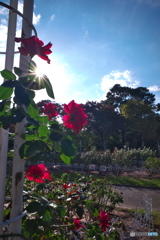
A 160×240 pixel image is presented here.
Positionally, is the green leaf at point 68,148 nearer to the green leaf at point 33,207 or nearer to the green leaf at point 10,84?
the green leaf at point 10,84

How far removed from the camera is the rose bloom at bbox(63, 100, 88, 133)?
891mm

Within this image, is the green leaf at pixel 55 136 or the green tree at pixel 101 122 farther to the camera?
the green tree at pixel 101 122

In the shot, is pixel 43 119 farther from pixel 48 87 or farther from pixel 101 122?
pixel 101 122

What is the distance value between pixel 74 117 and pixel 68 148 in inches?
7.7

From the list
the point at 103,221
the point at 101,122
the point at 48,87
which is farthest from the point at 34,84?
the point at 101,122

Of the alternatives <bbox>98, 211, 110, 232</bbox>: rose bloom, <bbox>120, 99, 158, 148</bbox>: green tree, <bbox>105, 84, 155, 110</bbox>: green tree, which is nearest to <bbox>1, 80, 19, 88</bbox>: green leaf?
<bbox>98, 211, 110, 232</bbox>: rose bloom

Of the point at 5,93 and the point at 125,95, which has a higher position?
the point at 125,95

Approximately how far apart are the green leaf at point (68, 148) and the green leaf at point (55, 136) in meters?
0.02

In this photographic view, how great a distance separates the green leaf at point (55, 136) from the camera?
735mm

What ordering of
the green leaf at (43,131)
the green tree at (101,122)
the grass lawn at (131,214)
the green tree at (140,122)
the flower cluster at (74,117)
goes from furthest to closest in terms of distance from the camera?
the green tree at (140,122), the green tree at (101,122), the grass lawn at (131,214), the flower cluster at (74,117), the green leaf at (43,131)

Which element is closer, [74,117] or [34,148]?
[34,148]

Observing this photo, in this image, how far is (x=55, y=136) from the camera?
2.44 ft

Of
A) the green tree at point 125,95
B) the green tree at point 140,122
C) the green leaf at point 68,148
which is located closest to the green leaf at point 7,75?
the green leaf at point 68,148

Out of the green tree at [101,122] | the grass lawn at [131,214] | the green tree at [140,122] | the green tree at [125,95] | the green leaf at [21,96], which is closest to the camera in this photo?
the green leaf at [21,96]
